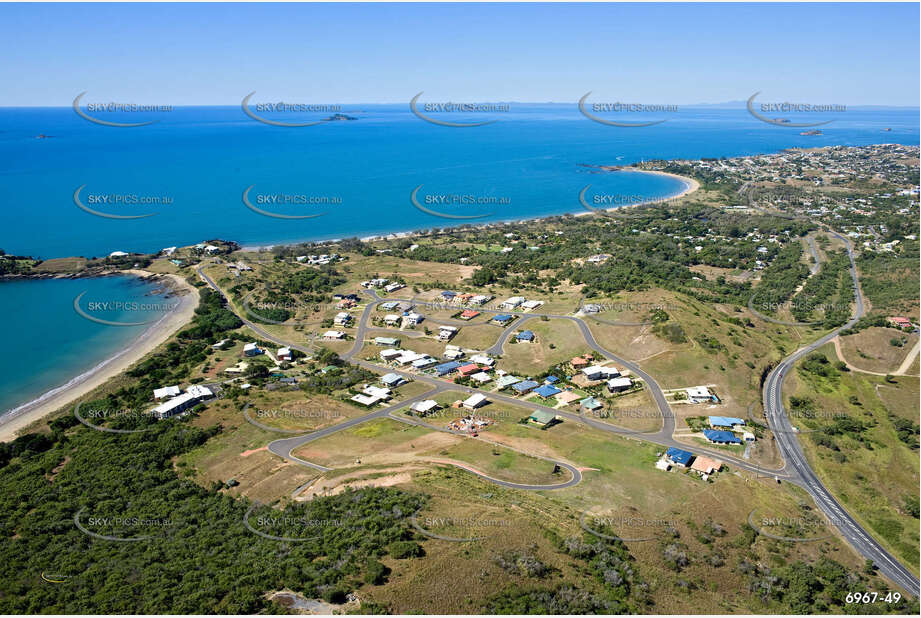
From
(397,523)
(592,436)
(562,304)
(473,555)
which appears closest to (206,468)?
(397,523)

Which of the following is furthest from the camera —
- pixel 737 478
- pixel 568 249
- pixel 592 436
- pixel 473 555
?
pixel 568 249

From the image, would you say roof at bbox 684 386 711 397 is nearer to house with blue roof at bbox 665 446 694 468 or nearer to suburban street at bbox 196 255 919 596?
suburban street at bbox 196 255 919 596

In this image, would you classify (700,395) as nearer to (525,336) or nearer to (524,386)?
(524,386)

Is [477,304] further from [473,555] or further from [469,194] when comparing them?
[469,194]

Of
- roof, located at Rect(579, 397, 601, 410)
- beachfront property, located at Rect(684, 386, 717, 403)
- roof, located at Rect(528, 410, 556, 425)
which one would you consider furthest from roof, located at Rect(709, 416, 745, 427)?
roof, located at Rect(528, 410, 556, 425)

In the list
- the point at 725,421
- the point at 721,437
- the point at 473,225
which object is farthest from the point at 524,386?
the point at 473,225

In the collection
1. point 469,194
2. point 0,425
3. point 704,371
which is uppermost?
point 469,194
